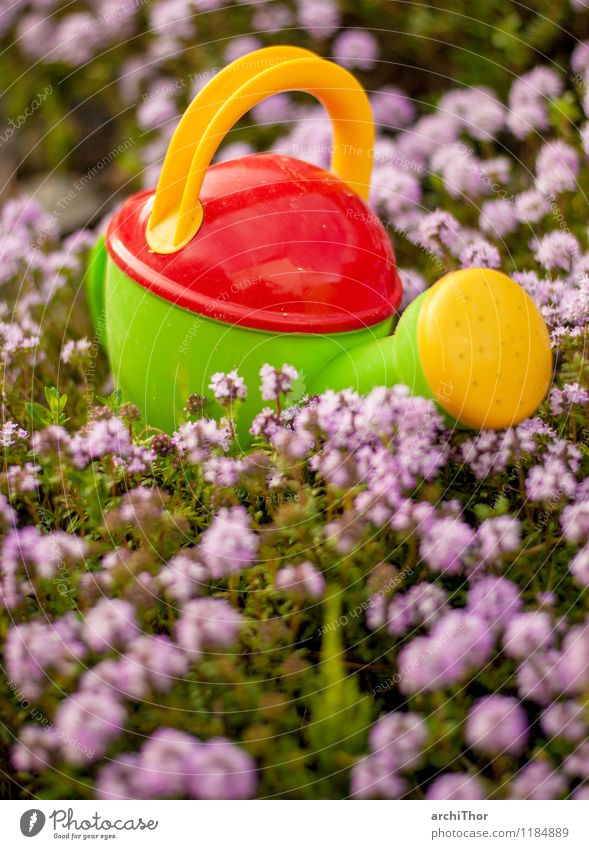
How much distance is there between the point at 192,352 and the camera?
943 millimetres

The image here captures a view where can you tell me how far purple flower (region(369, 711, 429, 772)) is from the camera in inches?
29.1

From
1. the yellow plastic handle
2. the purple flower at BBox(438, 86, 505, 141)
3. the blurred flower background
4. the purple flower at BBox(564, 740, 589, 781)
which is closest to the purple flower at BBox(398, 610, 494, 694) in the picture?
the blurred flower background

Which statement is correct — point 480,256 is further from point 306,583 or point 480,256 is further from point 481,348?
point 306,583

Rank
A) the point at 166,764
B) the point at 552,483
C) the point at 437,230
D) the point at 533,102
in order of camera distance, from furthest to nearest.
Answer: the point at 533,102 < the point at 437,230 < the point at 552,483 < the point at 166,764

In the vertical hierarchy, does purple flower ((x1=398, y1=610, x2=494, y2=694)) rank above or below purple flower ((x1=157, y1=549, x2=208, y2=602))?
below

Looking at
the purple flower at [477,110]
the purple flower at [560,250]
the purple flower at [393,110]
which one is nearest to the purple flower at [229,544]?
the purple flower at [560,250]

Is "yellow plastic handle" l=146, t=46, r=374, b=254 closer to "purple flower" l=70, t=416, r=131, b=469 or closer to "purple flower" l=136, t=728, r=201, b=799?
"purple flower" l=70, t=416, r=131, b=469

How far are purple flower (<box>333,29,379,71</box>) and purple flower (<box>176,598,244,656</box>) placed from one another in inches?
49.3

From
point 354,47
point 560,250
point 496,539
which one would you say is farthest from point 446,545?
point 354,47

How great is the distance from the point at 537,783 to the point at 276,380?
1.40ft

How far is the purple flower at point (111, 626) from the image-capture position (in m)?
0.78

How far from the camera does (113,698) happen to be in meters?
0.75

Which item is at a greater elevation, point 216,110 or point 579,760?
point 216,110

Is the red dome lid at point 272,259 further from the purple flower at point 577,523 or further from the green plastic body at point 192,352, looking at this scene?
the purple flower at point 577,523
